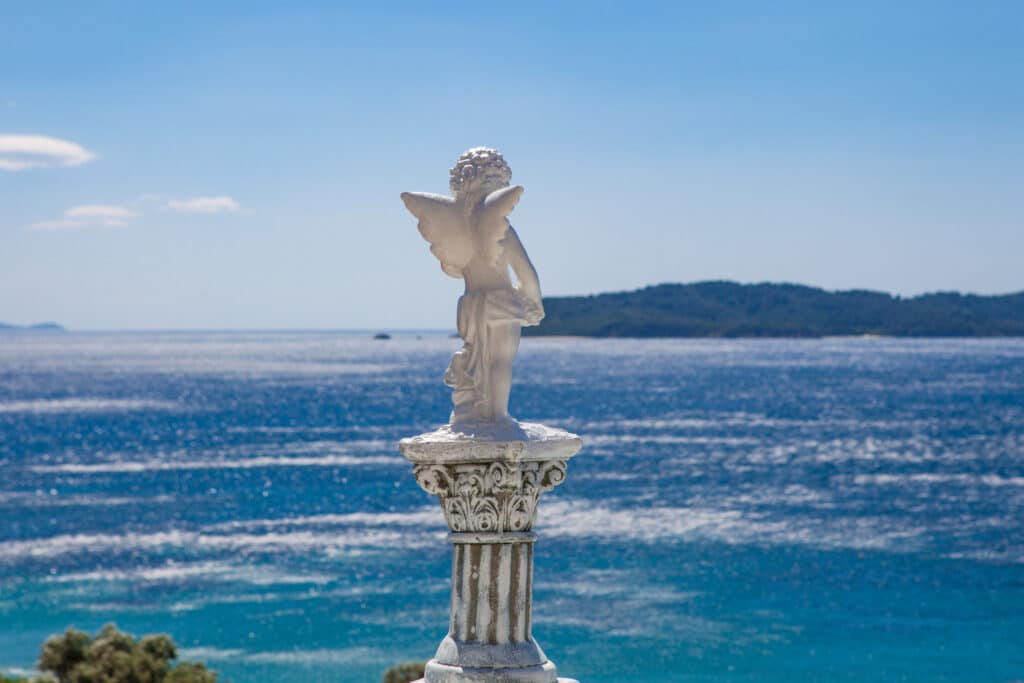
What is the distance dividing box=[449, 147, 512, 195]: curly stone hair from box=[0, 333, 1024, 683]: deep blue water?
27072 mm

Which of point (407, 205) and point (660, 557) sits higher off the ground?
point (407, 205)

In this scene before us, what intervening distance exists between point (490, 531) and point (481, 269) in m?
1.44

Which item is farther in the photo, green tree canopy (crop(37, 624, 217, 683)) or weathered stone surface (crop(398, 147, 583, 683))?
green tree canopy (crop(37, 624, 217, 683))

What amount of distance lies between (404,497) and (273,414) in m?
57.4

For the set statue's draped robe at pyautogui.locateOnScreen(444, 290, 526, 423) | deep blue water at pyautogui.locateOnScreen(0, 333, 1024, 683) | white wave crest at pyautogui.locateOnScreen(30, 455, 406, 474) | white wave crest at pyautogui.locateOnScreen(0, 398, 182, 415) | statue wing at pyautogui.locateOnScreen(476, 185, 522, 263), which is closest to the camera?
statue wing at pyautogui.locateOnScreen(476, 185, 522, 263)

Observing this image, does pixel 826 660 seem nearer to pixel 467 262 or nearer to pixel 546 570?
pixel 546 570

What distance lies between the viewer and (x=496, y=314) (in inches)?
294

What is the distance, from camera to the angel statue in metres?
7.39

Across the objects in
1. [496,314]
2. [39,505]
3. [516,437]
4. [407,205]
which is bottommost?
[39,505]

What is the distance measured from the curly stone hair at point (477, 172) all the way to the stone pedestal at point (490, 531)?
131 centimetres

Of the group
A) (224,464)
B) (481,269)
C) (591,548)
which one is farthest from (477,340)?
(224,464)

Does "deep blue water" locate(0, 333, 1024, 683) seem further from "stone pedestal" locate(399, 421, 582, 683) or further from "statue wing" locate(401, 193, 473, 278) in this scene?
"statue wing" locate(401, 193, 473, 278)

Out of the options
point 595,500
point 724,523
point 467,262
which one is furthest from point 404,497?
point 467,262

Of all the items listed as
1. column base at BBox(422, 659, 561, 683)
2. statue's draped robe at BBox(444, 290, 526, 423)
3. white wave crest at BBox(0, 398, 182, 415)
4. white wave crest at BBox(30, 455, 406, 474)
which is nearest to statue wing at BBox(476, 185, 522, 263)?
statue's draped robe at BBox(444, 290, 526, 423)
